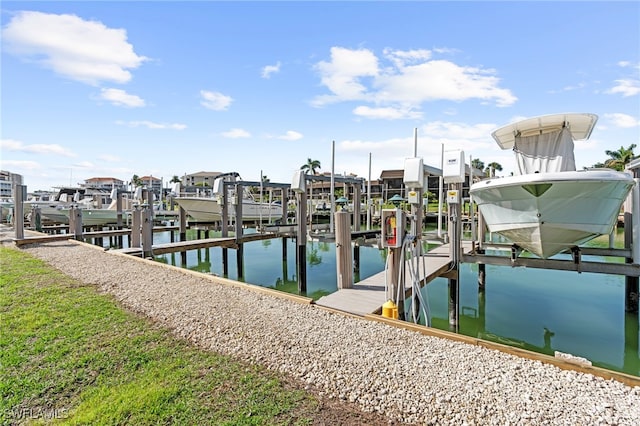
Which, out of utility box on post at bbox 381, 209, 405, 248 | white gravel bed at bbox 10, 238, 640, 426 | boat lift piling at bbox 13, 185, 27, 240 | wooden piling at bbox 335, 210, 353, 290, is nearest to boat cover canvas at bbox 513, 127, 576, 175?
utility box on post at bbox 381, 209, 405, 248

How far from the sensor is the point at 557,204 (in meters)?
5.86

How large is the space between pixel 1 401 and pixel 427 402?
3545 mm

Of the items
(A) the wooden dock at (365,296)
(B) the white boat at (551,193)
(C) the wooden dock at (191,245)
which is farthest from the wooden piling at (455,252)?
(C) the wooden dock at (191,245)

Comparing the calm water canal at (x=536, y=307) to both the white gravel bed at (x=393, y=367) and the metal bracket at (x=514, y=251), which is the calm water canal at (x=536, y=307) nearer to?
the metal bracket at (x=514, y=251)

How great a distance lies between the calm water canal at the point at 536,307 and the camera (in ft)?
21.9

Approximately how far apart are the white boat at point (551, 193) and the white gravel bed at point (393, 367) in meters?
3.59

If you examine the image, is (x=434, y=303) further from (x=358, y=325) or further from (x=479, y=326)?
(x=358, y=325)

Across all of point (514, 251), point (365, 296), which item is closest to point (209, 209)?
point (365, 296)

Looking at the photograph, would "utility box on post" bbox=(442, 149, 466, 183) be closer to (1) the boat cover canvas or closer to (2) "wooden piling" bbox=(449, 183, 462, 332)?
(2) "wooden piling" bbox=(449, 183, 462, 332)

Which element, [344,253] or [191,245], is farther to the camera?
[191,245]

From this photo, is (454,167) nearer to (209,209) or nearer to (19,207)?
(19,207)

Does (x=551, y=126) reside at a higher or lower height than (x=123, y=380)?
higher

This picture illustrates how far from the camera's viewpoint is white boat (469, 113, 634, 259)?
5.66 metres

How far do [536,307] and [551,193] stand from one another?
4.47 m
